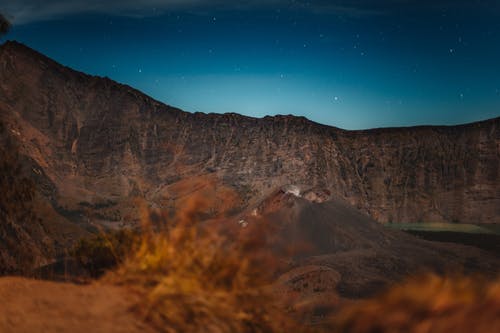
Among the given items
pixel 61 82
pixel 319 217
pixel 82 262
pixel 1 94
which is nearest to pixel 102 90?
pixel 61 82

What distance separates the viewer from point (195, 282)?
2934 millimetres

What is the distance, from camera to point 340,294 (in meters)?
24.0

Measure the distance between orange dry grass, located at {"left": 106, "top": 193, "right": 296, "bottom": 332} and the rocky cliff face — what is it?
1960 inches

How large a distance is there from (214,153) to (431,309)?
6766 cm

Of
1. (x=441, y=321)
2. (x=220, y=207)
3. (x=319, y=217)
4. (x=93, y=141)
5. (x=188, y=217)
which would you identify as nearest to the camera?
(x=441, y=321)

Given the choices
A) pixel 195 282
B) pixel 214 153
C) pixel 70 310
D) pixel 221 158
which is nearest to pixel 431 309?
pixel 195 282

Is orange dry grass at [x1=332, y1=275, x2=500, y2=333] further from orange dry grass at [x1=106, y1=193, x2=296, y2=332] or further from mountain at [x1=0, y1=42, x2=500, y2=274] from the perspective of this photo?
mountain at [x1=0, y1=42, x2=500, y2=274]

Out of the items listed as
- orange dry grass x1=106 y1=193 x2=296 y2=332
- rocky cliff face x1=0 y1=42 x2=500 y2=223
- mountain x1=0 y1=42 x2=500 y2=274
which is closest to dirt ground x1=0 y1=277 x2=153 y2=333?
orange dry grass x1=106 y1=193 x2=296 y2=332

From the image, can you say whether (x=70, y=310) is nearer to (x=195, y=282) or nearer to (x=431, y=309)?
(x=195, y=282)

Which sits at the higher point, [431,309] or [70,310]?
[431,309]

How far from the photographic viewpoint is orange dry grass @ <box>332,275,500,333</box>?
218 centimetres

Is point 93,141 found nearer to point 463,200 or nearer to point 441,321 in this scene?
point 463,200

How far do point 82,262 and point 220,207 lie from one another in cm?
4944

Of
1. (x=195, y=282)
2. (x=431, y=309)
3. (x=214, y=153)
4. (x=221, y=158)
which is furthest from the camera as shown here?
(x=214, y=153)
